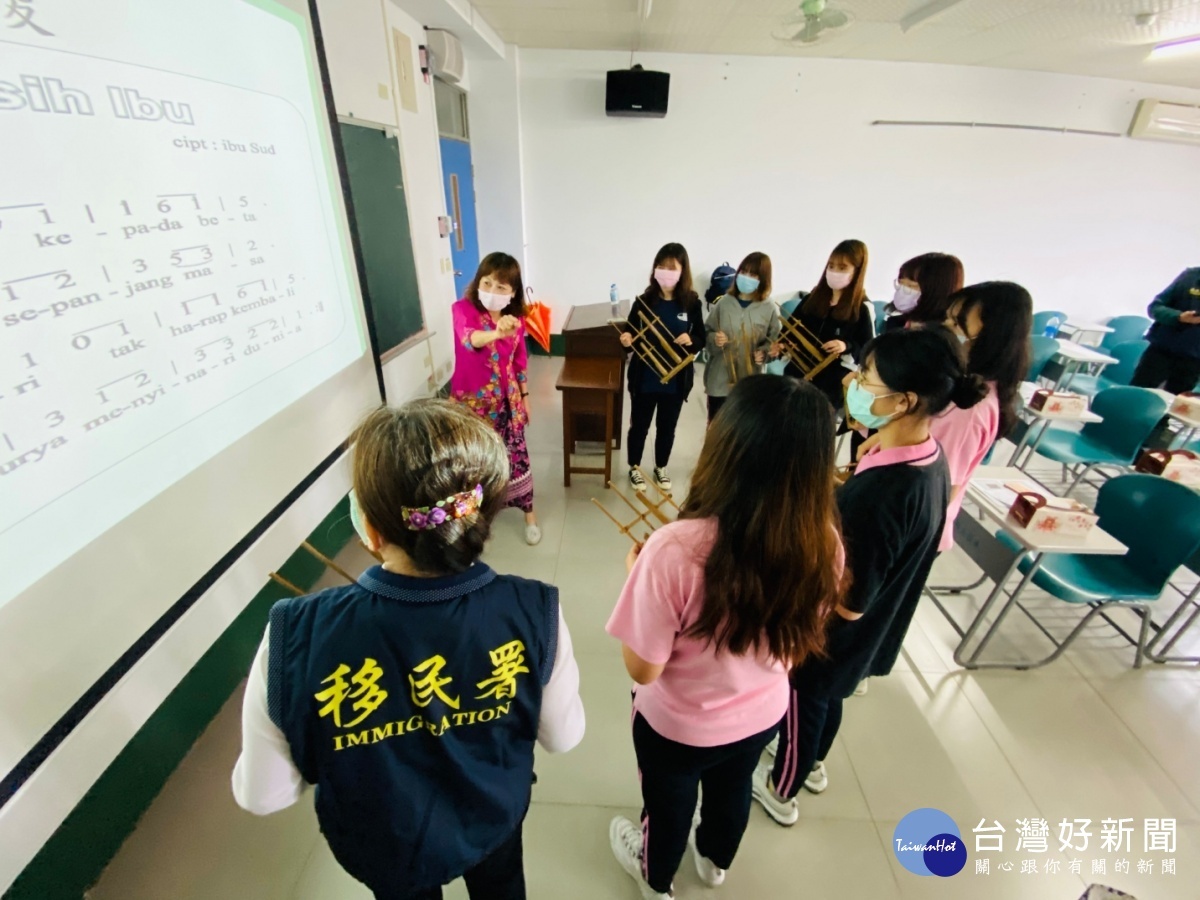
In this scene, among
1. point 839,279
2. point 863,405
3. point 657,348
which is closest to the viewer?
point 863,405

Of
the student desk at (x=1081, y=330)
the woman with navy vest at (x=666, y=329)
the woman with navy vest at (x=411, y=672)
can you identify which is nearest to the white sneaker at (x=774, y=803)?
the woman with navy vest at (x=411, y=672)

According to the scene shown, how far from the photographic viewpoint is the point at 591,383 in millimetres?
3100

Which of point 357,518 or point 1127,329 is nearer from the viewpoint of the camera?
point 357,518

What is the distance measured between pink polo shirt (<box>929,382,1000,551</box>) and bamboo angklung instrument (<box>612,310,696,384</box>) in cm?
147

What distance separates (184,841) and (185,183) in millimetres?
1874

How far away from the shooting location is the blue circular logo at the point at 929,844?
1.55m

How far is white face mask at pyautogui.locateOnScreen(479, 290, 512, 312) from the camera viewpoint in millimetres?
2299

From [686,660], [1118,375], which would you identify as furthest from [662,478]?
[1118,375]

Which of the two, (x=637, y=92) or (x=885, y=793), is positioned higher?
(x=637, y=92)

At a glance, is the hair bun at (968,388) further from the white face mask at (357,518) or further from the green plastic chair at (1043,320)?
the green plastic chair at (1043,320)

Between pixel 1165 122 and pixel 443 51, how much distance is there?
708 cm

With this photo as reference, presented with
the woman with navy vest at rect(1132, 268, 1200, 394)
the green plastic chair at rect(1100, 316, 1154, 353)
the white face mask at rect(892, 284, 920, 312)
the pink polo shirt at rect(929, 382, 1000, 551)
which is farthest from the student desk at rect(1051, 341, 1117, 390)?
the pink polo shirt at rect(929, 382, 1000, 551)

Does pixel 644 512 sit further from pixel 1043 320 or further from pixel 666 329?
pixel 1043 320

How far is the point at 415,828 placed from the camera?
0.80m
